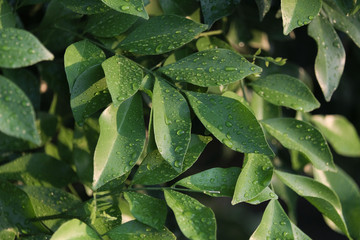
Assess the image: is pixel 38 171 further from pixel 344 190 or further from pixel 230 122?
pixel 344 190

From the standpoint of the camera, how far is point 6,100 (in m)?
0.48

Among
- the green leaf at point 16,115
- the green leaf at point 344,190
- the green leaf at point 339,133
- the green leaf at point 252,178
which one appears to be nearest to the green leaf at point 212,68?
the green leaf at point 252,178

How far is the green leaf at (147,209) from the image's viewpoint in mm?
572

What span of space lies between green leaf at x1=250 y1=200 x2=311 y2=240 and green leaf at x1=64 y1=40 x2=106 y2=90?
0.31m

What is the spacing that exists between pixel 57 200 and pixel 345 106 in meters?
0.82

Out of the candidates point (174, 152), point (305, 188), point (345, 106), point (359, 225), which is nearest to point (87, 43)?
point (174, 152)

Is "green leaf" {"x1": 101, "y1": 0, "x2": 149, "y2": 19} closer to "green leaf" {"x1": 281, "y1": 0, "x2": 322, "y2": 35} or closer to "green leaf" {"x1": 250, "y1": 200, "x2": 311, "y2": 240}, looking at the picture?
"green leaf" {"x1": 281, "y1": 0, "x2": 322, "y2": 35}

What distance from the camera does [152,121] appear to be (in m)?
0.59

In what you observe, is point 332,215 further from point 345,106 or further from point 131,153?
point 345,106

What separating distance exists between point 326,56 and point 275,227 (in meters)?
0.29

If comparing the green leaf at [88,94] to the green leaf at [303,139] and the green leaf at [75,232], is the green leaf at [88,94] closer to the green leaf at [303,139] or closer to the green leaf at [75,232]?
the green leaf at [75,232]

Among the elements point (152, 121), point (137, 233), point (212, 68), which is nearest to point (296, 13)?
point (212, 68)

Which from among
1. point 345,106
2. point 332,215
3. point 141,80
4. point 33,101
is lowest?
point 345,106

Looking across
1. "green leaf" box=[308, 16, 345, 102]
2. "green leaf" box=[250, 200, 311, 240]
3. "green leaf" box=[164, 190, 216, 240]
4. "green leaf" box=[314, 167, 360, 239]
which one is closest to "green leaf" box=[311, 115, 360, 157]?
"green leaf" box=[314, 167, 360, 239]
